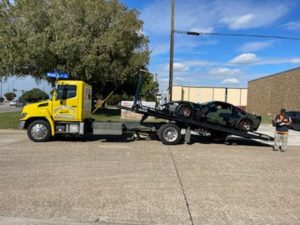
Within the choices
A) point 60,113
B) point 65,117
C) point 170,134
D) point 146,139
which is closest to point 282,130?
point 170,134

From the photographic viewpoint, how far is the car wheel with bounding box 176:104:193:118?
15.9 m

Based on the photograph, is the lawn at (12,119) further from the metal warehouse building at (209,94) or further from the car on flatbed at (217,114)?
the metal warehouse building at (209,94)

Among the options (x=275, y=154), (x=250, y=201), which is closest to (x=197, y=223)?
(x=250, y=201)

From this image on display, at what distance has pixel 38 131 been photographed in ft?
48.6

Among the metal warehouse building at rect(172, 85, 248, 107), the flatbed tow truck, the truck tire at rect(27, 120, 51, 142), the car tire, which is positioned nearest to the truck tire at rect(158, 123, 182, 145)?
the flatbed tow truck

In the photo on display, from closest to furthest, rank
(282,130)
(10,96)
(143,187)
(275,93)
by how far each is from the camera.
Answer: (143,187)
(282,130)
(275,93)
(10,96)

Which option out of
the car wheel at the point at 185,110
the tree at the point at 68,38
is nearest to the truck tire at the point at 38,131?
the car wheel at the point at 185,110

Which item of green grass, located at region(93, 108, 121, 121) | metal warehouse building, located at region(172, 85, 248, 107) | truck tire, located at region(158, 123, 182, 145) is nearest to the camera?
truck tire, located at region(158, 123, 182, 145)

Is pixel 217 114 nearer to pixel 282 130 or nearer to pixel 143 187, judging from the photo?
pixel 282 130

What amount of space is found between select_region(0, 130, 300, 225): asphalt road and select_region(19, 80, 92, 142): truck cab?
191 centimetres

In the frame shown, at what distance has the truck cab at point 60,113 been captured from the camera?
14.8m

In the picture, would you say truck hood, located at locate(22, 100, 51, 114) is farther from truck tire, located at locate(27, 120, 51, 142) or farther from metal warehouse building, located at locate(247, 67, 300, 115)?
metal warehouse building, located at locate(247, 67, 300, 115)

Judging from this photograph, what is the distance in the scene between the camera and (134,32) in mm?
36062

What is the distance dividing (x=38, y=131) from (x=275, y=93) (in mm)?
51356
